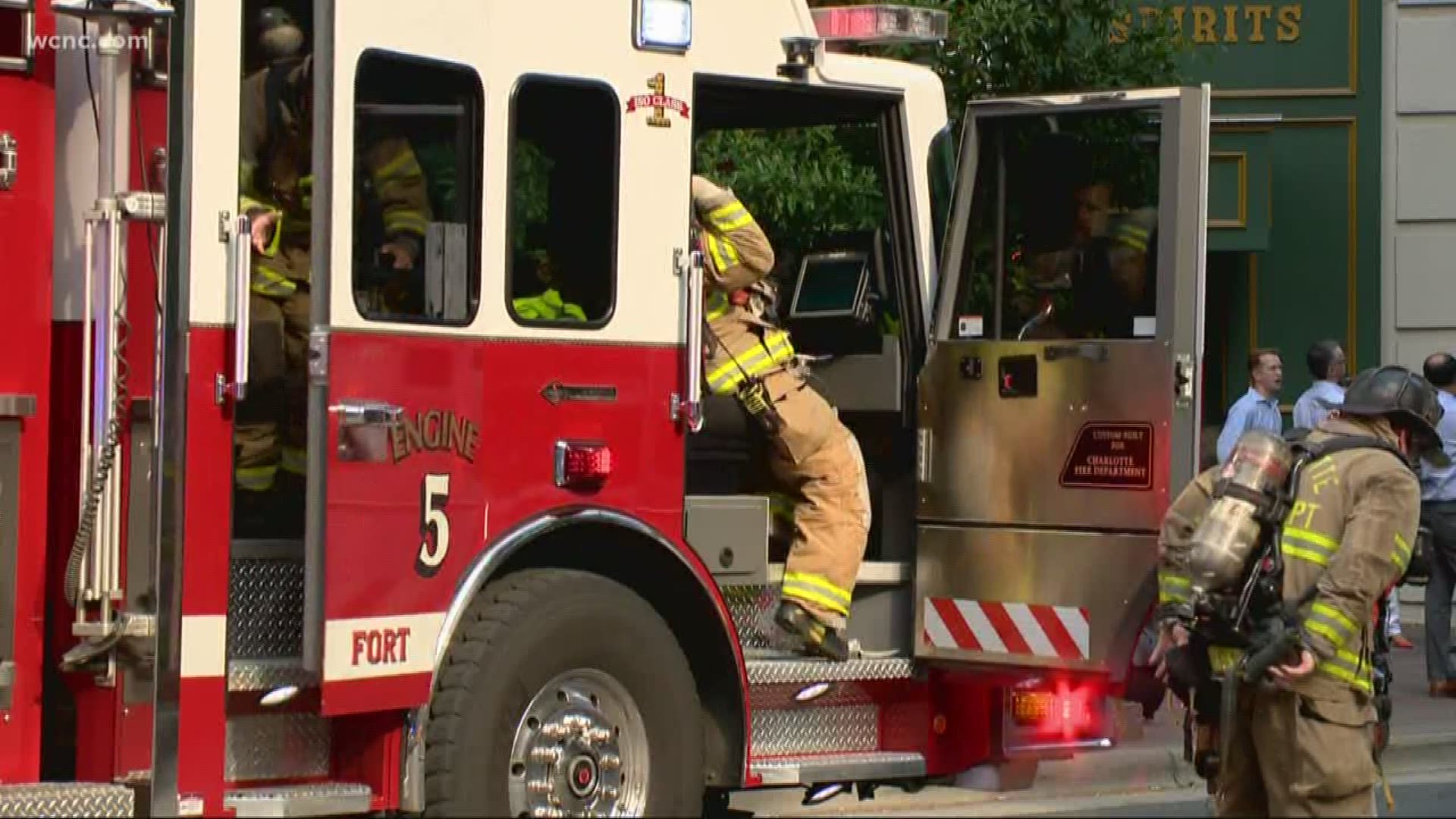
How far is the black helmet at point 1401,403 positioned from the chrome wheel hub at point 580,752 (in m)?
2.14

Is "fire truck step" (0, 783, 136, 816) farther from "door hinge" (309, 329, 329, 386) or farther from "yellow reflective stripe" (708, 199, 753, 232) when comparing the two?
"yellow reflective stripe" (708, 199, 753, 232)

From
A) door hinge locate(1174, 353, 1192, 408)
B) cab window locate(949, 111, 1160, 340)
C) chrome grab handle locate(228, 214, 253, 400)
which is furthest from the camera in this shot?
cab window locate(949, 111, 1160, 340)

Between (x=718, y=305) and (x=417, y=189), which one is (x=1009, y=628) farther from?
(x=417, y=189)

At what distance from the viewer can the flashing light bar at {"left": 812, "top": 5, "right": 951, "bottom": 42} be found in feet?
27.4

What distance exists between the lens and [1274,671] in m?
6.82

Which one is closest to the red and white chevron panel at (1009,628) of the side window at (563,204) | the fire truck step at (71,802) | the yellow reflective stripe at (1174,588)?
the yellow reflective stripe at (1174,588)

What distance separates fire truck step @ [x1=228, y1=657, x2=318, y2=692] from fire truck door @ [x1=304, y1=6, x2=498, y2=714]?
6.7 inches

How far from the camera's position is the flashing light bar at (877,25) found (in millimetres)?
8359

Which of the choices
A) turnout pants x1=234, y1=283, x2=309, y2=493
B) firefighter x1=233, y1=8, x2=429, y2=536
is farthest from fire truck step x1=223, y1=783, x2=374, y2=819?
turnout pants x1=234, y1=283, x2=309, y2=493

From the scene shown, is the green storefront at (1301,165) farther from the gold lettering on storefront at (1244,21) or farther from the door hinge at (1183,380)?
the door hinge at (1183,380)

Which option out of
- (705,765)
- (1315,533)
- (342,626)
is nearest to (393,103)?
(342,626)

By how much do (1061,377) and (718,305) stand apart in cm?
105

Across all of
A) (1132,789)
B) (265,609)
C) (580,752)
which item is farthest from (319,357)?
(1132,789)

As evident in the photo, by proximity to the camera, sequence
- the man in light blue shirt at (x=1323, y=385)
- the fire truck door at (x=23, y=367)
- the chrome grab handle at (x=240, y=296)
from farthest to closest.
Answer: the man in light blue shirt at (x=1323, y=385)
the fire truck door at (x=23, y=367)
the chrome grab handle at (x=240, y=296)
